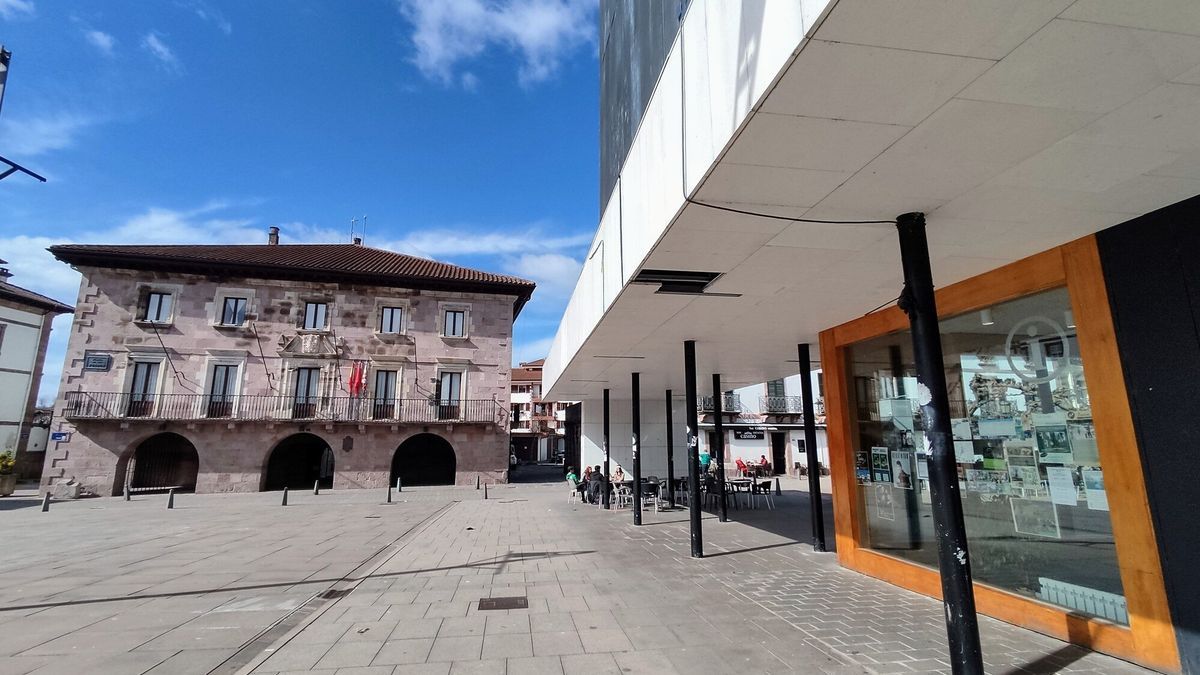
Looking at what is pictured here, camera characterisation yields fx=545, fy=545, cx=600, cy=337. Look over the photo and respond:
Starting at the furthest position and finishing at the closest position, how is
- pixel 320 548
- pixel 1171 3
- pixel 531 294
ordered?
pixel 531 294
pixel 320 548
pixel 1171 3

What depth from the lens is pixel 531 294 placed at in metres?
30.5

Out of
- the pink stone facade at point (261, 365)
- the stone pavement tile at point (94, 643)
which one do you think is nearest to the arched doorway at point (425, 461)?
the pink stone facade at point (261, 365)

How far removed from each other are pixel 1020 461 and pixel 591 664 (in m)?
4.57

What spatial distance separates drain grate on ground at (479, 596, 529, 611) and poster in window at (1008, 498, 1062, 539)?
16.8 ft

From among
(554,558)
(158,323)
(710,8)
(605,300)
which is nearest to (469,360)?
(158,323)

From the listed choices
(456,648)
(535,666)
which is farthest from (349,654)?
(535,666)

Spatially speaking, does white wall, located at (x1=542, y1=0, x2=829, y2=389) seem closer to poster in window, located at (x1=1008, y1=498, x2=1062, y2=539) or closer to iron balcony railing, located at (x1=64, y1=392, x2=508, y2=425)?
poster in window, located at (x1=1008, y1=498, x2=1062, y2=539)

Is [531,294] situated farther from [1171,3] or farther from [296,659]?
[1171,3]

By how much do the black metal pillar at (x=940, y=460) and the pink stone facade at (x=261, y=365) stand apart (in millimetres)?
24477

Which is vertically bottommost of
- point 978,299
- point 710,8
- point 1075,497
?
point 1075,497

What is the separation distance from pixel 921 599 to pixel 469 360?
2388 centimetres

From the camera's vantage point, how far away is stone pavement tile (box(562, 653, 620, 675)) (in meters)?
4.21

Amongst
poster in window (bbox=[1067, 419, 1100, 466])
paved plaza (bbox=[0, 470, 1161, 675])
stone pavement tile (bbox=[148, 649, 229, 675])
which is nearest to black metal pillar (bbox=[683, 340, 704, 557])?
paved plaza (bbox=[0, 470, 1161, 675])

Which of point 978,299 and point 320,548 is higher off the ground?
point 978,299
